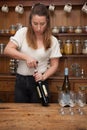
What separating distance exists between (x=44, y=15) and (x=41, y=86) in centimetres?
57

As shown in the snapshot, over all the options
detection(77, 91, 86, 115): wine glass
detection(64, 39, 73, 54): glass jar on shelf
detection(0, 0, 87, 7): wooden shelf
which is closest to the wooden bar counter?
detection(77, 91, 86, 115): wine glass

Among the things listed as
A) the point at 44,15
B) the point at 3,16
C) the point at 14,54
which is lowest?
the point at 14,54

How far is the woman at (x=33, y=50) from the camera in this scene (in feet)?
6.34

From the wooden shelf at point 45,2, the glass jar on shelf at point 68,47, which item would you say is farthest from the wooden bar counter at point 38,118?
the wooden shelf at point 45,2

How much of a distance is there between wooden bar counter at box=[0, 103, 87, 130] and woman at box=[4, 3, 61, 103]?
0.98ft

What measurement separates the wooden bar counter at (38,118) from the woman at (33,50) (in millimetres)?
299

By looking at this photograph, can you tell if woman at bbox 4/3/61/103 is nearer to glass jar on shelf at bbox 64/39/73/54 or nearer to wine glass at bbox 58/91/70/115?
wine glass at bbox 58/91/70/115

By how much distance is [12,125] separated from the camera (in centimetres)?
142

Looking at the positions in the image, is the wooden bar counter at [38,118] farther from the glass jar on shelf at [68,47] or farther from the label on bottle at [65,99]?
the glass jar on shelf at [68,47]

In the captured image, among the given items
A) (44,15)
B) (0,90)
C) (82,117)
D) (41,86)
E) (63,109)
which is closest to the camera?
(82,117)

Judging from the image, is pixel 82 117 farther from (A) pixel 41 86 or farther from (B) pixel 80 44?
(B) pixel 80 44

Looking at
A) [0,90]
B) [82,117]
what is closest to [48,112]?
[82,117]

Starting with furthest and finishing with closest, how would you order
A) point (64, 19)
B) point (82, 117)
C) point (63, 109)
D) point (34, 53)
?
point (64, 19)
point (34, 53)
point (63, 109)
point (82, 117)

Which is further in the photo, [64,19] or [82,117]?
[64,19]
